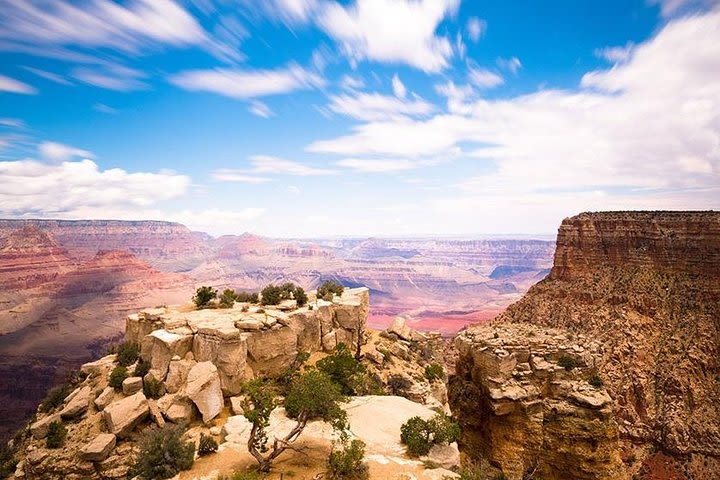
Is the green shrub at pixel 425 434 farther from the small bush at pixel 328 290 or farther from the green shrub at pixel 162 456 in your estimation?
the small bush at pixel 328 290

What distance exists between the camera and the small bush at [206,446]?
2025 centimetres

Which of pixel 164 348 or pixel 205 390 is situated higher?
pixel 164 348

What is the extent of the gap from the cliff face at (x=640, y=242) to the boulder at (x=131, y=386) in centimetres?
6064

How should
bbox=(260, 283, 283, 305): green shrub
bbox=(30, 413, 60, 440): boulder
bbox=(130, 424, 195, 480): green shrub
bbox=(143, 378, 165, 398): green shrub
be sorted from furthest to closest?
bbox=(260, 283, 283, 305): green shrub
bbox=(143, 378, 165, 398): green shrub
bbox=(30, 413, 60, 440): boulder
bbox=(130, 424, 195, 480): green shrub

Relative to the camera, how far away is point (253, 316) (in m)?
31.5

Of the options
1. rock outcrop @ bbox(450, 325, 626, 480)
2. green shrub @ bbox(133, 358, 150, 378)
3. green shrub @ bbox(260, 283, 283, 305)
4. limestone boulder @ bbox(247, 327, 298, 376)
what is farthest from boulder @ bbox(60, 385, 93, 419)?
rock outcrop @ bbox(450, 325, 626, 480)

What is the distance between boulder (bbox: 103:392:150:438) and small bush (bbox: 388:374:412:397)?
61.8ft

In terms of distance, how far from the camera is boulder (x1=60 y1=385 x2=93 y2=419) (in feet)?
83.1

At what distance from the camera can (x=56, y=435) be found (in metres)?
23.4

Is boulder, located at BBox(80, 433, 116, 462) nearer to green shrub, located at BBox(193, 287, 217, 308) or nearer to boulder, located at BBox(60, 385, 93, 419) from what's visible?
boulder, located at BBox(60, 385, 93, 419)

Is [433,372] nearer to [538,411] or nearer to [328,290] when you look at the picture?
[328,290]

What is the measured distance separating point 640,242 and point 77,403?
67.9 m

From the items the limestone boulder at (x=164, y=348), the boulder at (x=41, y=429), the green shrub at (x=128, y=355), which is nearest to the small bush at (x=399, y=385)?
the limestone boulder at (x=164, y=348)

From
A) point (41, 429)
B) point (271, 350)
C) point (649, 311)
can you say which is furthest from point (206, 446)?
point (649, 311)
